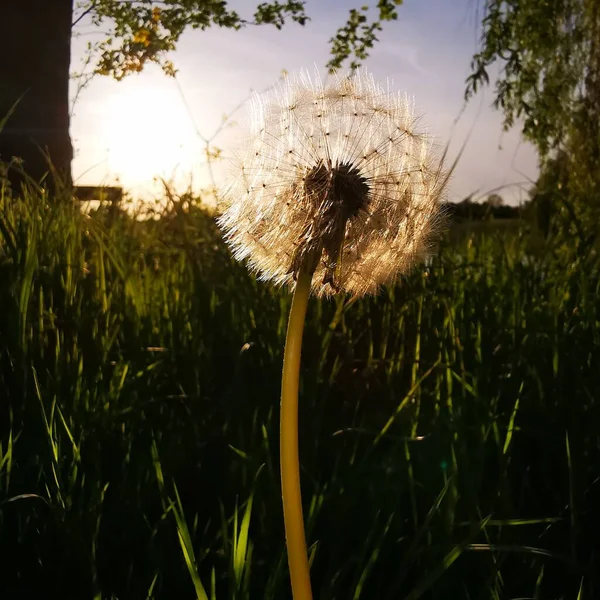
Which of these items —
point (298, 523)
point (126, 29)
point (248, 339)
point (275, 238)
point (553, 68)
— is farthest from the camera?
point (126, 29)

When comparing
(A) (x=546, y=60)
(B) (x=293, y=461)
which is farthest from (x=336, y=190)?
(A) (x=546, y=60)

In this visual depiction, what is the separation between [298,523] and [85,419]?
1.14 meters

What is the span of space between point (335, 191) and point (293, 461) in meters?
0.35

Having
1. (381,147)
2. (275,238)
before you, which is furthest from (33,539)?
(381,147)

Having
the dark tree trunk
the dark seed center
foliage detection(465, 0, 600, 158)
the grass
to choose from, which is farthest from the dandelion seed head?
the dark tree trunk

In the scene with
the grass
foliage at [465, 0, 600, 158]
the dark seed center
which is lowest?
the grass

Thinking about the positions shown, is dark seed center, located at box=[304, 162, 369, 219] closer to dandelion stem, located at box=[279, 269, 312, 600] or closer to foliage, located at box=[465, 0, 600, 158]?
dandelion stem, located at box=[279, 269, 312, 600]

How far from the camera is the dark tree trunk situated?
7.44 m

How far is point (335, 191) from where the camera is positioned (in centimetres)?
96

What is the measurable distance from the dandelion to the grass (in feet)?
1.50

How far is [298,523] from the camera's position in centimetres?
81

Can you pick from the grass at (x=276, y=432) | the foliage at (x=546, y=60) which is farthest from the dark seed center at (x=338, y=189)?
the foliage at (x=546, y=60)

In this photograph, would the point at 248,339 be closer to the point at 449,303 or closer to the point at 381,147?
the point at 449,303

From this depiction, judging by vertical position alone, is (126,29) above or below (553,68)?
above
